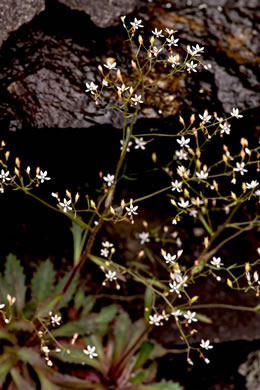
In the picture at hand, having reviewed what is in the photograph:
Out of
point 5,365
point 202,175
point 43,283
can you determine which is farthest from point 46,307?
point 202,175

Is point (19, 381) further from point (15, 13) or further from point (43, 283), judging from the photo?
point (15, 13)

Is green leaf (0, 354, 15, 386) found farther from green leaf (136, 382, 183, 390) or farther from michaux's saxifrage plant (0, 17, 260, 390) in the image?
green leaf (136, 382, 183, 390)

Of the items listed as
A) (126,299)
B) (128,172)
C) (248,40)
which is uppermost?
(248,40)

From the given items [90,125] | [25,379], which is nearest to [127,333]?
[25,379]

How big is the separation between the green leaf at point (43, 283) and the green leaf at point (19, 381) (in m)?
0.40

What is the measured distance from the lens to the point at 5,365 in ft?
8.15

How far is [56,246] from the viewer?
10.1ft

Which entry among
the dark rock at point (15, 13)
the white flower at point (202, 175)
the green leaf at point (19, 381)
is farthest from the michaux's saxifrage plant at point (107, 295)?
the dark rock at point (15, 13)

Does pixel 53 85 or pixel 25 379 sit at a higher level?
pixel 53 85

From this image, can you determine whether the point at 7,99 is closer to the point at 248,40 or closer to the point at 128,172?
the point at 128,172

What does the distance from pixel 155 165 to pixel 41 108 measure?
773 millimetres

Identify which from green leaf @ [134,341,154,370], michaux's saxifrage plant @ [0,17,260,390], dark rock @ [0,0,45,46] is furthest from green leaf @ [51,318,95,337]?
dark rock @ [0,0,45,46]

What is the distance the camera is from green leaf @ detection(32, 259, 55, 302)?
107 inches

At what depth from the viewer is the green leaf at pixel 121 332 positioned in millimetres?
2838
